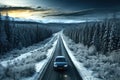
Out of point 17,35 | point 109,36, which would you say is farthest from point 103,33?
point 17,35

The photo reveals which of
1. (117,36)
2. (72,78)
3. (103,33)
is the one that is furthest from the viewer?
(103,33)

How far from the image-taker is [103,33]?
54406 mm

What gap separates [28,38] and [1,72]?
82.9m

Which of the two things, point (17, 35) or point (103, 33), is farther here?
point (17, 35)

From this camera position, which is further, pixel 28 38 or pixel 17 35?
pixel 28 38

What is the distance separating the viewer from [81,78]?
70.6 ft

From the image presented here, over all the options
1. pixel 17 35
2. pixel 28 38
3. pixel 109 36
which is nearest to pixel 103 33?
pixel 109 36

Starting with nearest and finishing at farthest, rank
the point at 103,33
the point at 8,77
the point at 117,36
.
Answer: the point at 8,77 → the point at 117,36 → the point at 103,33

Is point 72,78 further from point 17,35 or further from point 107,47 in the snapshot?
point 17,35

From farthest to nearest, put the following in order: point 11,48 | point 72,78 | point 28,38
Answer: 1. point 28,38
2. point 11,48
3. point 72,78

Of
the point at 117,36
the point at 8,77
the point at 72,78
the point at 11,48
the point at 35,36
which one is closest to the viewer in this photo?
the point at 8,77

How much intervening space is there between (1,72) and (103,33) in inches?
1453

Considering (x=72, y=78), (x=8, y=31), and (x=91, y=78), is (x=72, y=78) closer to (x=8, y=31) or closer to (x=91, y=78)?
(x=91, y=78)

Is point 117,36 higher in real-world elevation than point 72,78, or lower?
higher
